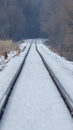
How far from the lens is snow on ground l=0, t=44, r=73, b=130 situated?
336 inches

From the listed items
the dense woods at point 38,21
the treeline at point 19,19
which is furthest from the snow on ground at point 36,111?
the treeline at point 19,19

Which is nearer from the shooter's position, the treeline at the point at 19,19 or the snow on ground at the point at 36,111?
the snow on ground at the point at 36,111

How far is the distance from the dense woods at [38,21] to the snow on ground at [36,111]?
38.7 m

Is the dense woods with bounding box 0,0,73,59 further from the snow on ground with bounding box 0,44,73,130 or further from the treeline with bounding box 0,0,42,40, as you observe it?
the snow on ground with bounding box 0,44,73,130

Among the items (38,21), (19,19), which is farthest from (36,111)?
(38,21)

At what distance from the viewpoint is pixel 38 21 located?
154250 mm

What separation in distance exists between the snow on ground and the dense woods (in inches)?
1525

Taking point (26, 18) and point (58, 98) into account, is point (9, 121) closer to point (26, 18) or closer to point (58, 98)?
point (58, 98)

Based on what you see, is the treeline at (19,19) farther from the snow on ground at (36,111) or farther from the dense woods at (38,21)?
the snow on ground at (36,111)

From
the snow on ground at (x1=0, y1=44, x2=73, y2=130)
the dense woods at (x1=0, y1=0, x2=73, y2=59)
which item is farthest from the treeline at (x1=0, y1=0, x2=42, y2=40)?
the snow on ground at (x1=0, y1=44, x2=73, y2=130)

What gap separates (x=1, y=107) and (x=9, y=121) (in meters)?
1.00

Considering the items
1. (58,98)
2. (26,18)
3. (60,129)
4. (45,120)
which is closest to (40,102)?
(58,98)

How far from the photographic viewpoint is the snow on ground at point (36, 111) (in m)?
8.53

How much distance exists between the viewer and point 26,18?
5906 inches
